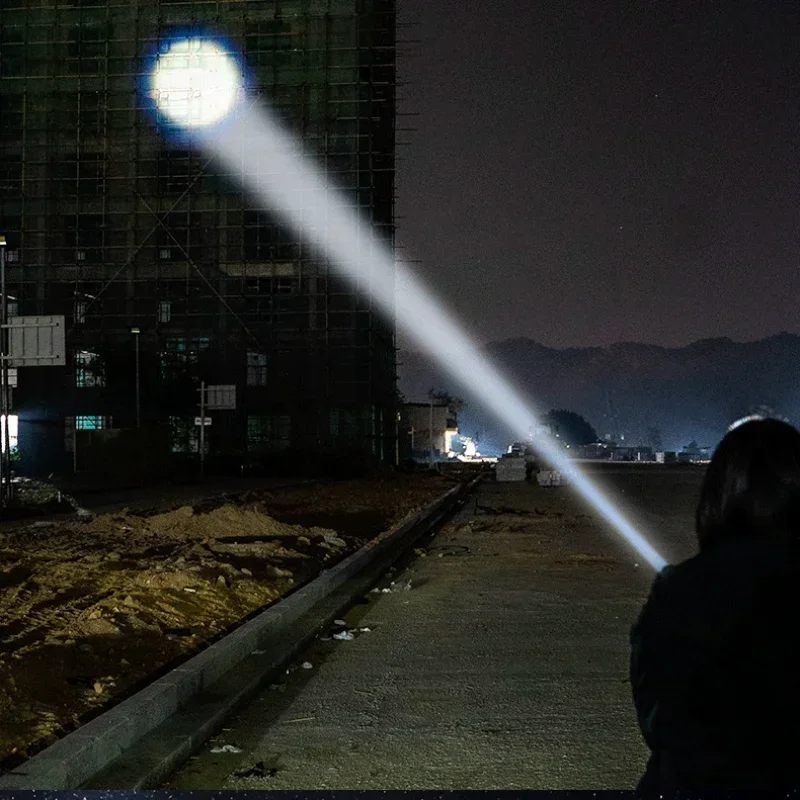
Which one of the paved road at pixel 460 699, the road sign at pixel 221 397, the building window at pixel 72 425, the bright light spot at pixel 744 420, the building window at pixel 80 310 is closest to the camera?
the bright light spot at pixel 744 420

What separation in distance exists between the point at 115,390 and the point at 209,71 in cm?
1627

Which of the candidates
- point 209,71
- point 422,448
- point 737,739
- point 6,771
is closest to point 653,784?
point 737,739

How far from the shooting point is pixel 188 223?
57.4m

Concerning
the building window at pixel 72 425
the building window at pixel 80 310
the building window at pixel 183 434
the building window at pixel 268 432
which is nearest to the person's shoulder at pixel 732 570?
the building window at pixel 183 434

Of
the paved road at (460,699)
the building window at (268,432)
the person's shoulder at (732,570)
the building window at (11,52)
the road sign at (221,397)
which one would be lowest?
the building window at (268,432)

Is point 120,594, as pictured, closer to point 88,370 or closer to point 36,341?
point 36,341

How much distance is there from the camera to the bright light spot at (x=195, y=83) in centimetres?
5597

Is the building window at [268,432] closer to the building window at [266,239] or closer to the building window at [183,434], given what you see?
the building window at [183,434]

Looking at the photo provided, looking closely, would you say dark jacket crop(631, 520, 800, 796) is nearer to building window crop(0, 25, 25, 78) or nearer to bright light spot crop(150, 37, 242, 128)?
bright light spot crop(150, 37, 242, 128)

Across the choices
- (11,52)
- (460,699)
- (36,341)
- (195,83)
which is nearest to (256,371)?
(195,83)

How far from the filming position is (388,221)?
196ft

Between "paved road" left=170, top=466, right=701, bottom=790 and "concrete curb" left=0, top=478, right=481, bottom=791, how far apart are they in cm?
16

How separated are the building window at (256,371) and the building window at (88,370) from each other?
7.30m

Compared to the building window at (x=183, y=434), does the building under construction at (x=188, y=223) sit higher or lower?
higher
